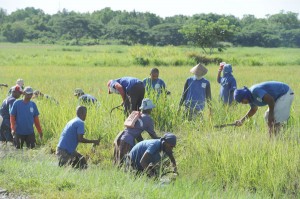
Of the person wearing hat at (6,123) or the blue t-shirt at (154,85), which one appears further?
the blue t-shirt at (154,85)

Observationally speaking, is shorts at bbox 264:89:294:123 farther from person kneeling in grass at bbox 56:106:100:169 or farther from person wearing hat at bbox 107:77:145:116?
person kneeling in grass at bbox 56:106:100:169

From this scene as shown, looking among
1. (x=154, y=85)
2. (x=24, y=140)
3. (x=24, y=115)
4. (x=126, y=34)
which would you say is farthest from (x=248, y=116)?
(x=126, y=34)

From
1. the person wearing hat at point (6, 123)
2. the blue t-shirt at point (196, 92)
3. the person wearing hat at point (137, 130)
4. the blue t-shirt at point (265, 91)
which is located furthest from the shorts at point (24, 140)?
the blue t-shirt at point (265, 91)

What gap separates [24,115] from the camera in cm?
950

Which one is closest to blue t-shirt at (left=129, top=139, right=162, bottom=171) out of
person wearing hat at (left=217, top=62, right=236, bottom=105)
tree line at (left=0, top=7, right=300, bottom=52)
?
person wearing hat at (left=217, top=62, right=236, bottom=105)

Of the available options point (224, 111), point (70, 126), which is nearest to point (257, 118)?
point (224, 111)

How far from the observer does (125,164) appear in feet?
24.2

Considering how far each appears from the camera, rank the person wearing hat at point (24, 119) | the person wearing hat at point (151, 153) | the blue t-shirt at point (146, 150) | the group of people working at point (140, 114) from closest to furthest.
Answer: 1. the person wearing hat at point (151, 153)
2. the blue t-shirt at point (146, 150)
3. the group of people working at point (140, 114)
4. the person wearing hat at point (24, 119)

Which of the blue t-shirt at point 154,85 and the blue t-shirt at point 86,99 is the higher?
the blue t-shirt at point 154,85

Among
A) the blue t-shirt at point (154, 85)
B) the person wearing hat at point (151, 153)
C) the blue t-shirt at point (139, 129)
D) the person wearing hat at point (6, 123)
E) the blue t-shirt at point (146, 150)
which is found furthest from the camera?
the blue t-shirt at point (154, 85)

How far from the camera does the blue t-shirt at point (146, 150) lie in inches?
275

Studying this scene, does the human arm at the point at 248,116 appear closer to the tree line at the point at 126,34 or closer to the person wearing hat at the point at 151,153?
the person wearing hat at the point at 151,153

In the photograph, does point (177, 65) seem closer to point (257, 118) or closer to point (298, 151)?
point (257, 118)

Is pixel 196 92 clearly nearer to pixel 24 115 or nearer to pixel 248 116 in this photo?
pixel 248 116
